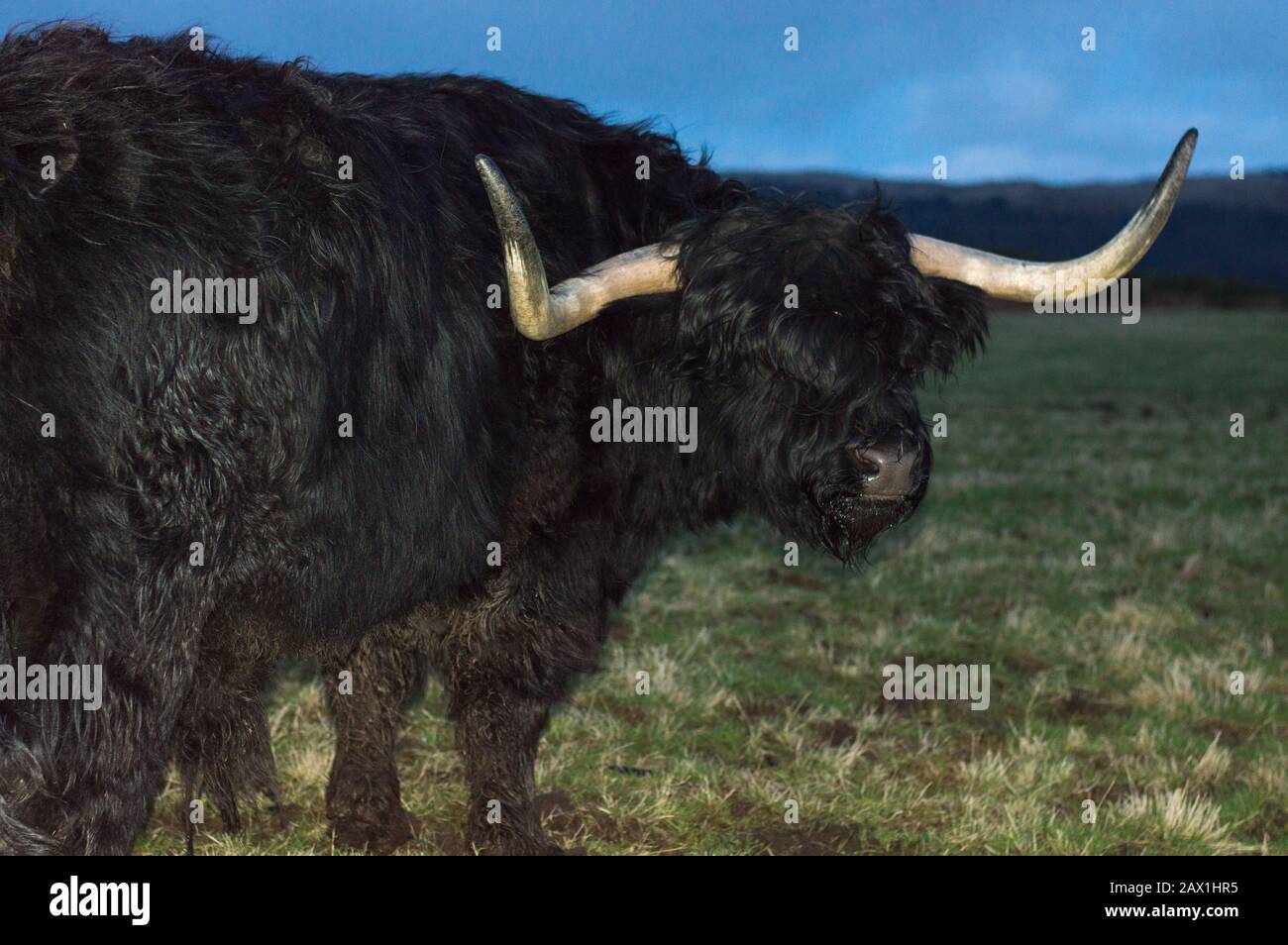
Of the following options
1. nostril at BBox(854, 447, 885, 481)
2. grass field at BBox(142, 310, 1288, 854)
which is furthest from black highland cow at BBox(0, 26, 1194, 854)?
grass field at BBox(142, 310, 1288, 854)

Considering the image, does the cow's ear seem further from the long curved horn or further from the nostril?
the long curved horn

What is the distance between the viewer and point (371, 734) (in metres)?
5.12

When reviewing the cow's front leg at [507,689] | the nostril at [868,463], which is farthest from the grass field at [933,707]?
the nostril at [868,463]

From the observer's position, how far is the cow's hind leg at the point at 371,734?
4918 millimetres

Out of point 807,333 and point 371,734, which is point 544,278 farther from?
point 371,734

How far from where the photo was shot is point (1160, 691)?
21.5 feet

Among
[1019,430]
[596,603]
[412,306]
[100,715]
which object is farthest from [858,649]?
[1019,430]

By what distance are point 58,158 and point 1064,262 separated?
11.3 feet

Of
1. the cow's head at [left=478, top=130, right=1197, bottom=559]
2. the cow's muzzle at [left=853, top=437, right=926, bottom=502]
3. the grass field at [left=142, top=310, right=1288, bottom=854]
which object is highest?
the cow's head at [left=478, top=130, right=1197, bottom=559]

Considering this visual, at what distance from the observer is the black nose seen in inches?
164

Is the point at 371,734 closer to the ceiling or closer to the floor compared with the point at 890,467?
closer to the floor

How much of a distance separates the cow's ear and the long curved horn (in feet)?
9.37

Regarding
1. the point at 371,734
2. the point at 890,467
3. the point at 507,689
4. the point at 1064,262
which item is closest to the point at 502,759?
the point at 507,689
